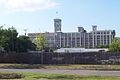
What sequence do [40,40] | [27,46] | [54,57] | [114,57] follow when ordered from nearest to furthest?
[114,57] < [54,57] < [40,40] < [27,46]

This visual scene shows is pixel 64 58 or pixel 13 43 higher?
pixel 13 43

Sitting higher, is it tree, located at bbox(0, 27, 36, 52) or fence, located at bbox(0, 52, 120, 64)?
tree, located at bbox(0, 27, 36, 52)

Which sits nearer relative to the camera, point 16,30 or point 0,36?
point 0,36

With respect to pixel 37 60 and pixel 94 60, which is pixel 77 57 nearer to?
pixel 94 60

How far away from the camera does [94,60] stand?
55.2m

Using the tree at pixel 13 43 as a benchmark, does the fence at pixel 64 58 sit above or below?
below

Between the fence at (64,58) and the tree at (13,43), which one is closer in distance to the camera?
the fence at (64,58)

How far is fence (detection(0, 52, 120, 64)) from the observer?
177 ft

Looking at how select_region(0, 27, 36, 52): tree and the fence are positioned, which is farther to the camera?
select_region(0, 27, 36, 52): tree

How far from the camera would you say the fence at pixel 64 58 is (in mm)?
54100

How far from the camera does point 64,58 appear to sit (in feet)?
188

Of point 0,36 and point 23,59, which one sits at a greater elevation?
point 0,36

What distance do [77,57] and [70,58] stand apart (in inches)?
50.5

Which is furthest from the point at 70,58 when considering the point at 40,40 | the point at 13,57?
the point at 40,40
